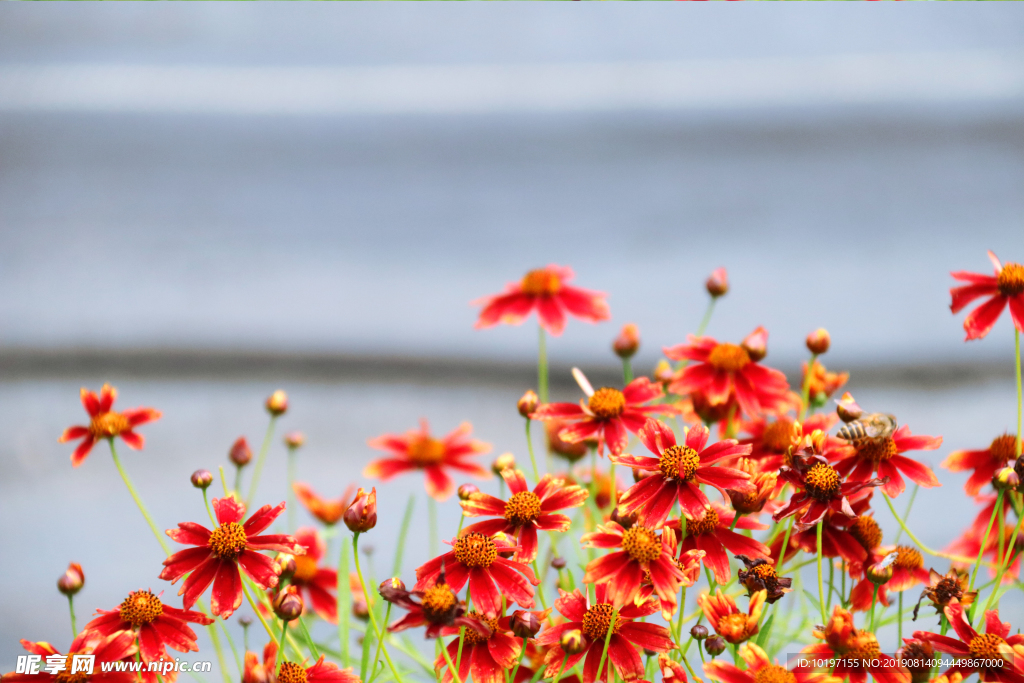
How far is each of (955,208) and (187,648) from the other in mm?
817

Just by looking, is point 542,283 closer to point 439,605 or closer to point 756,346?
point 756,346

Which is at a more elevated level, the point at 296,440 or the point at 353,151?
the point at 353,151

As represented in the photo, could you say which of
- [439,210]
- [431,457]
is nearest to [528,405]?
[431,457]

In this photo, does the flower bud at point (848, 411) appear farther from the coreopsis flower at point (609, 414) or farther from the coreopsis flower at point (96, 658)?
the coreopsis flower at point (96, 658)

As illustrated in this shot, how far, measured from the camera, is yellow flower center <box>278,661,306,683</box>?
0.73 ft

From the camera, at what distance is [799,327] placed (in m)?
0.82

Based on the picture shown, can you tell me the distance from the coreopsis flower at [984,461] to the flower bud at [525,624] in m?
0.18

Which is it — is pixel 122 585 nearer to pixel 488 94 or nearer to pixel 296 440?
pixel 296 440

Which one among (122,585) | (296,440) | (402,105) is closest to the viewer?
(296,440)

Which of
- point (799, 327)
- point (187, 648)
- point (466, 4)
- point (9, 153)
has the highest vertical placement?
point (466, 4)

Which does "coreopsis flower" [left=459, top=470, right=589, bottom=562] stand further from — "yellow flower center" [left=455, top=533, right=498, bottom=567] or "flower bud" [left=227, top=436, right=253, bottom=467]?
"flower bud" [left=227, top=436, right=253, bottom=467]

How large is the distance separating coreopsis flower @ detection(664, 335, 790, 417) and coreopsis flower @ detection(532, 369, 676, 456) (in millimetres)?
17

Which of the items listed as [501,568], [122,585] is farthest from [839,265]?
[122,585]

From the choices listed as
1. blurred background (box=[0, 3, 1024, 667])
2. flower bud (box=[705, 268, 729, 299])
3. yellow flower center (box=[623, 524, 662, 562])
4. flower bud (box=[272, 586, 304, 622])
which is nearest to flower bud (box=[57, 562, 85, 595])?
flower bud (box=[272, 586, 304, 622])
